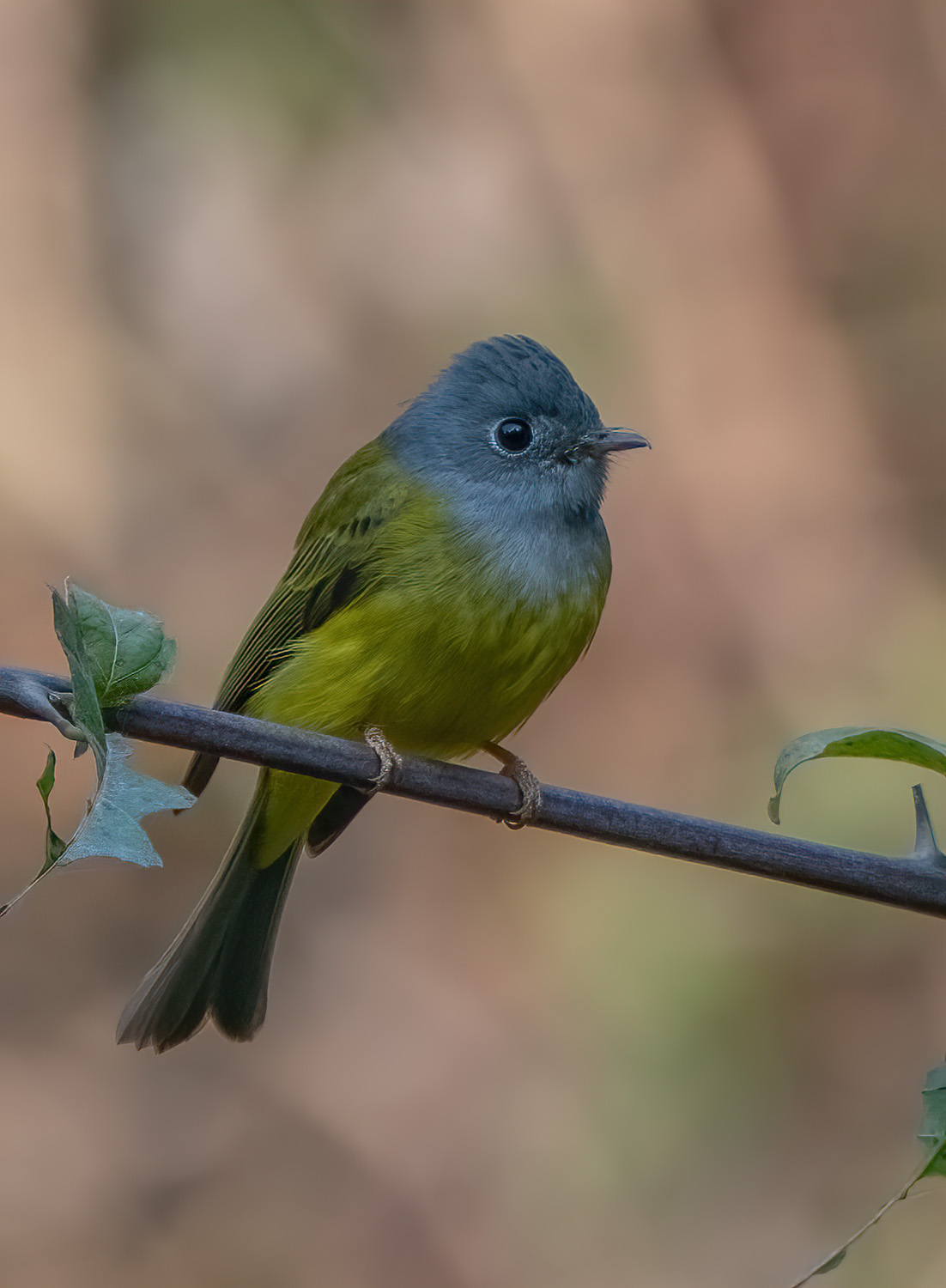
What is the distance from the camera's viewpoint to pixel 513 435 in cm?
318

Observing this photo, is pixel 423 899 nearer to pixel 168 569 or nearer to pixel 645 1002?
pixel 645 1002

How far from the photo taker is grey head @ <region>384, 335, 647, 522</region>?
310 centimetres

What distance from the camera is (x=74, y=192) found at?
18.8 feet

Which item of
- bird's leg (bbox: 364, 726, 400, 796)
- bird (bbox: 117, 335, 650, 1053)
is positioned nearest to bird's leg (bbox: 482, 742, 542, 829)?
bird (bbox: 117, 335, 650, 1053)

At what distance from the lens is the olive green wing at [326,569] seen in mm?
3078

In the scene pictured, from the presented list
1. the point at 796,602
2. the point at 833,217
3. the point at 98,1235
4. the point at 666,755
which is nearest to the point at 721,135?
the point at 833,217

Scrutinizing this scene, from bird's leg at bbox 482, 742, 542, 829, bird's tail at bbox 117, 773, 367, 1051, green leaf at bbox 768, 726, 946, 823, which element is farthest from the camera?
bird's tail at bbox 117, 773, 367, 1051

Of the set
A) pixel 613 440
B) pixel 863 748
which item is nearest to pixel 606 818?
pixel 863 748

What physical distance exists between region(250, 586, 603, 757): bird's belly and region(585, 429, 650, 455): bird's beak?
36 cm

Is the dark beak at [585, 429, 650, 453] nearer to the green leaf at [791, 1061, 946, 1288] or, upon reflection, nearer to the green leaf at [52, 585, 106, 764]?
the green leaf at [52, 585, 106, 764]

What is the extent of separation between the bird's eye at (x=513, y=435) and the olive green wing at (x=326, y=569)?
249 mm

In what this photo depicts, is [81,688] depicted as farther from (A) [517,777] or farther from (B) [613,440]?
(B) [613,440]

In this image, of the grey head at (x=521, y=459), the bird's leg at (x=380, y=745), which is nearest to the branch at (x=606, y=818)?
the bird's leg at (x=380, y=745)

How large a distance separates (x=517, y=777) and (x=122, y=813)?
4.98ft
